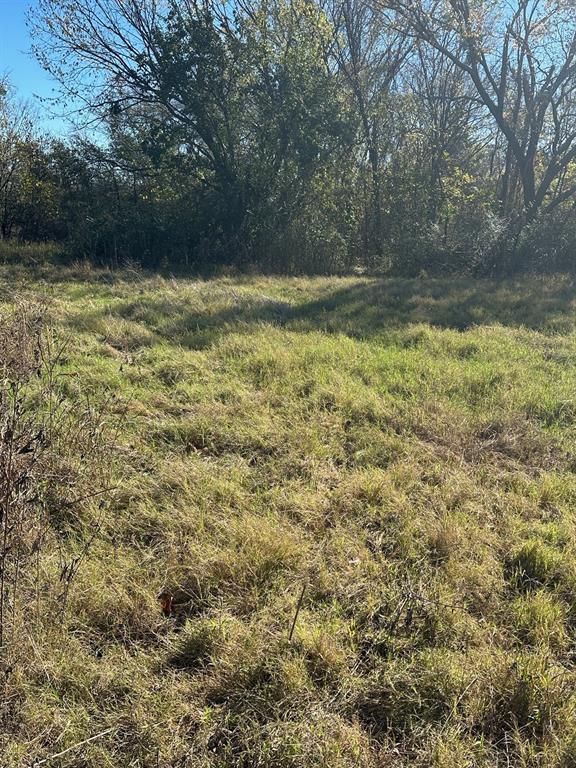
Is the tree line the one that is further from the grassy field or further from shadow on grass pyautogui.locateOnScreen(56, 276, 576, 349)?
the grassy field

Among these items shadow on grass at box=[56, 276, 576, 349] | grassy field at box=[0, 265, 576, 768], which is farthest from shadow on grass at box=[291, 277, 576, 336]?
grassy field at box=[0, 265, 576, 768]

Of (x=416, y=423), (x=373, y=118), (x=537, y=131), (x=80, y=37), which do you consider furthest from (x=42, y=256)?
(x=537, y=131)

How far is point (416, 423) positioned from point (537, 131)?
13.4 meters

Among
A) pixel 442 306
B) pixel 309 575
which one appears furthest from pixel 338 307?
pixel 309 575

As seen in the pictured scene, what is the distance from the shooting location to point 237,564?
2303 mm

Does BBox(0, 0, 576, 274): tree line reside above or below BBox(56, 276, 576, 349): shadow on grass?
above

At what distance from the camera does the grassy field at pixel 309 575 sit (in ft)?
5.41

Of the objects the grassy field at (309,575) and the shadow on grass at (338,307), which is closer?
the grassy field at (309,575)

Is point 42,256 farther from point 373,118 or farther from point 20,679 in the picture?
point 20,679

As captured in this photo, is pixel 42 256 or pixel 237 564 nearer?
pixel 237 564

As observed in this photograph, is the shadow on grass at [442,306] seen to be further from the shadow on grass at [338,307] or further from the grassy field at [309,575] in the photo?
the grassy field at [309,575]

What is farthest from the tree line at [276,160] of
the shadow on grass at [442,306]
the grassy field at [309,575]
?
the grassy field at [309,575]

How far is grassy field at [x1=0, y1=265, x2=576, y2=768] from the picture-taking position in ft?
5.41

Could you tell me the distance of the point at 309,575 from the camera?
7.60 feet
